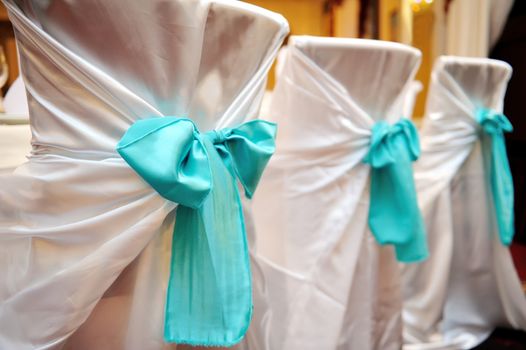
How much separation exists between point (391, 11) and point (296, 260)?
2.54m

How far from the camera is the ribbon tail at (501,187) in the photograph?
115cm

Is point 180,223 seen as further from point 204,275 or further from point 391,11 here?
point 391,11

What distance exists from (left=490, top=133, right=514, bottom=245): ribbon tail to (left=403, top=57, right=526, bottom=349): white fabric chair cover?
0.23 ft

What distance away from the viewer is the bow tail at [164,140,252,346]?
52cm

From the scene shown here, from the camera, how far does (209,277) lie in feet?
1.73

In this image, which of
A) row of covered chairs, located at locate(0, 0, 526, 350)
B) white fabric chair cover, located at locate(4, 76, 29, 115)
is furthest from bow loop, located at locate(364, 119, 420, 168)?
white fabric chair cover, located at locate(4, 76, 29, 115)

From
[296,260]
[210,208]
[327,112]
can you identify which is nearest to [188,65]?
[210,208]

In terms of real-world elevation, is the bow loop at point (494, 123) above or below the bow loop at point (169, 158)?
below

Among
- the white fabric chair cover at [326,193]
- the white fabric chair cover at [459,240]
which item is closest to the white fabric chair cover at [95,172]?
the white fabric chair cover at [326,193]

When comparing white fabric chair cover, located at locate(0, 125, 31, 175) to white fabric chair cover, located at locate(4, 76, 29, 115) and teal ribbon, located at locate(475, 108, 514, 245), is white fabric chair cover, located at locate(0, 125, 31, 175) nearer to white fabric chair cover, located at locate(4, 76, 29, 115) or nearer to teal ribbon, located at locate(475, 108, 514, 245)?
white fabric chair cover, located at locate(4, 76, 29, 115)

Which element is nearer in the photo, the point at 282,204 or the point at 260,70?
Result: the point at 260,70

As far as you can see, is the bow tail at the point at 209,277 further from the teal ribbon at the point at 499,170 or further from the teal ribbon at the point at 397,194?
the teal ribbon at the point at 499,170

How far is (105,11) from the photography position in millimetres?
475

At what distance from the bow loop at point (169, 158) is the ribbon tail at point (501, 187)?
105 cm
